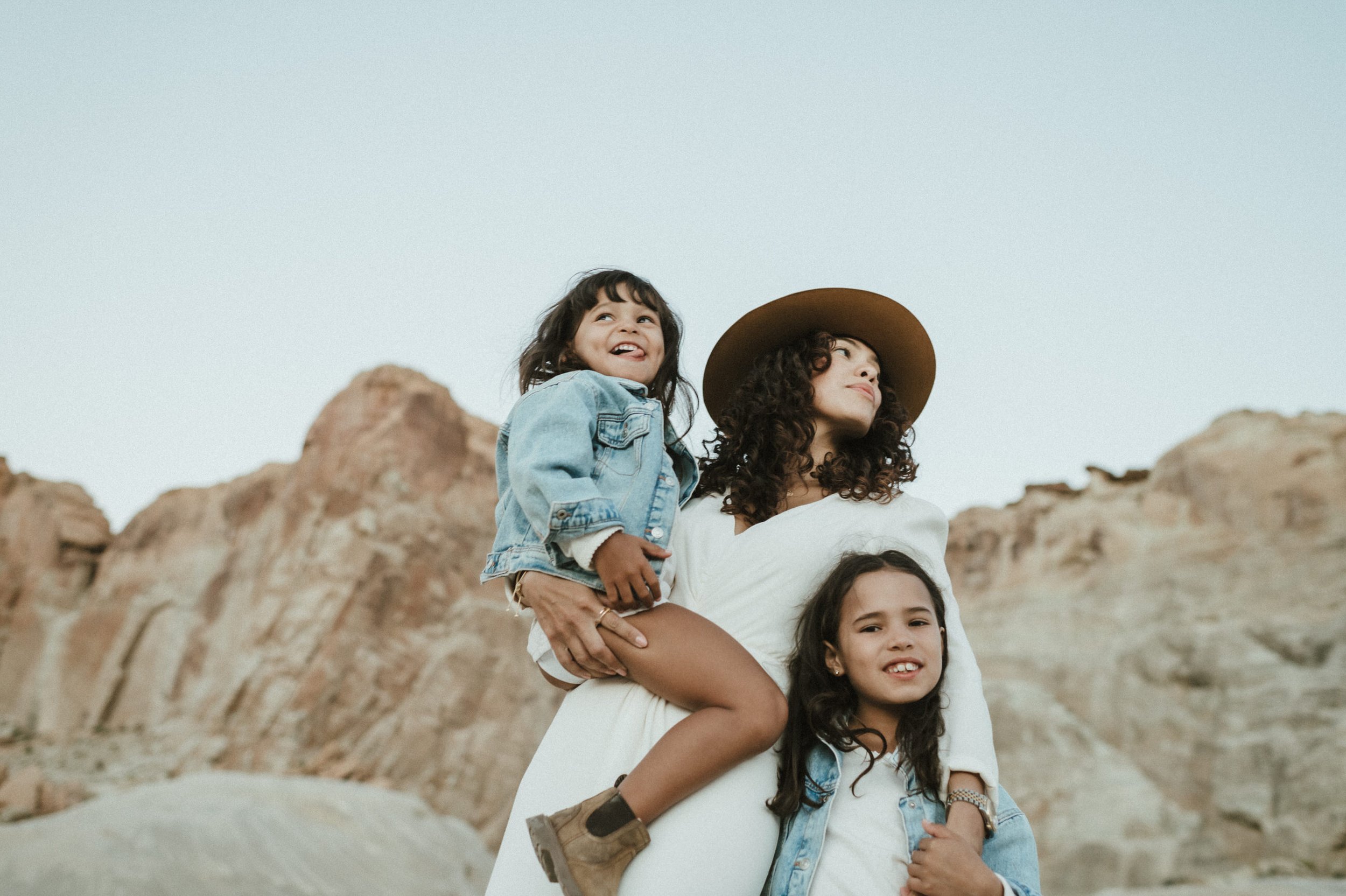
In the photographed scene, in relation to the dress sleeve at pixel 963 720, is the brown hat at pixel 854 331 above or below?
above

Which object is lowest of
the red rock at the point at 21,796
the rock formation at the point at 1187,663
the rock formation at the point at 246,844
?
the red rock at the point at 21,796

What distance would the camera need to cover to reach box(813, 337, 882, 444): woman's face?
2959mm

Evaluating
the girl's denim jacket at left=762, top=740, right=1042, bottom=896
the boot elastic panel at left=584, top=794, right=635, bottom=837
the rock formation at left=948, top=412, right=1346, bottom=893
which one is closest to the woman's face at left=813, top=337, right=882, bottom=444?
the girl's denim jacket at left=762, top=740, right=1042, bottom=896

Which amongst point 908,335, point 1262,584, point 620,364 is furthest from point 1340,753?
point 620,364

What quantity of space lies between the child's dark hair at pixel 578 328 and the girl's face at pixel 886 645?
31.0 inches

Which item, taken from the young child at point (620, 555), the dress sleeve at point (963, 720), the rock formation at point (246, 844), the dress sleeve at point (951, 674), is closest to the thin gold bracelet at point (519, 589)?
the young child at point (620, 555)

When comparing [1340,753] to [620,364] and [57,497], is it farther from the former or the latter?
[57,497]

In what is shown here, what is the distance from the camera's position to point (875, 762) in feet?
7.53

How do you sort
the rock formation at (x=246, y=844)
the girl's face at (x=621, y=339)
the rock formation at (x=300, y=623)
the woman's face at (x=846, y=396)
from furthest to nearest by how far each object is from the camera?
the rock formation at (x=300, y=623), the rock formation at (x=246, y=844), the woman's face at (x=846, y=396), the girl's face at (x=621, y=339)

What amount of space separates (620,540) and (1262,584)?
50.3 feet

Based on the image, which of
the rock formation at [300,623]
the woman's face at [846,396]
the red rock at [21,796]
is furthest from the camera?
the rock formation at [300,623]

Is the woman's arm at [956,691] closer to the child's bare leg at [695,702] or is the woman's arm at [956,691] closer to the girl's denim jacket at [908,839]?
the girl's denim jacket at [908,839]

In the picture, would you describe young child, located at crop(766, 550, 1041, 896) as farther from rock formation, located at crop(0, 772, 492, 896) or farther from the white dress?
rock formation, located at crop(0, 772, 492, 896)

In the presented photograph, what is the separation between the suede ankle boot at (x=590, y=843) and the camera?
1848 mm
